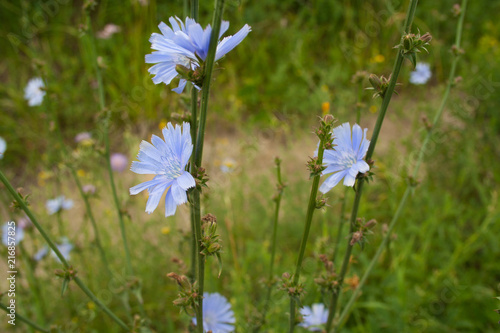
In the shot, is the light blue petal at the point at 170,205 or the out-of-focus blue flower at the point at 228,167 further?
the out-of-focus blue flower at the point at 228,167

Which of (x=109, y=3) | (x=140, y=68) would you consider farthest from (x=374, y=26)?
(x=109, y=3)

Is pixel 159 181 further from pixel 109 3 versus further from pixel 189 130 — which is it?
pixel 109 3

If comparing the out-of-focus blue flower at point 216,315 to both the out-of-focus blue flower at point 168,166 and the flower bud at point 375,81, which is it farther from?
the flower bud at point 375,81

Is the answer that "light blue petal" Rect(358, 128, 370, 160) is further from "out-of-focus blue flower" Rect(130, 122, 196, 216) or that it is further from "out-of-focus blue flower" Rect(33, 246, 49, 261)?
"out-of-focus blue flower" Rect(33, 246, 49, 261)

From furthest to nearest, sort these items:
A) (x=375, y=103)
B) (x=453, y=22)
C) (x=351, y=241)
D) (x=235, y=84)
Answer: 1. (x=453, y=22)
2. (x=235, y=84)
3. (x=375, y=103)
4. (x=351, y=241)

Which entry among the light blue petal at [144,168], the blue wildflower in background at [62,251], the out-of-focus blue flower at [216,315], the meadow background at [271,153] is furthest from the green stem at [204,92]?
the blue wildflower in background at [62,251]

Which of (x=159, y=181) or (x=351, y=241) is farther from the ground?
(x=159, y=181)
